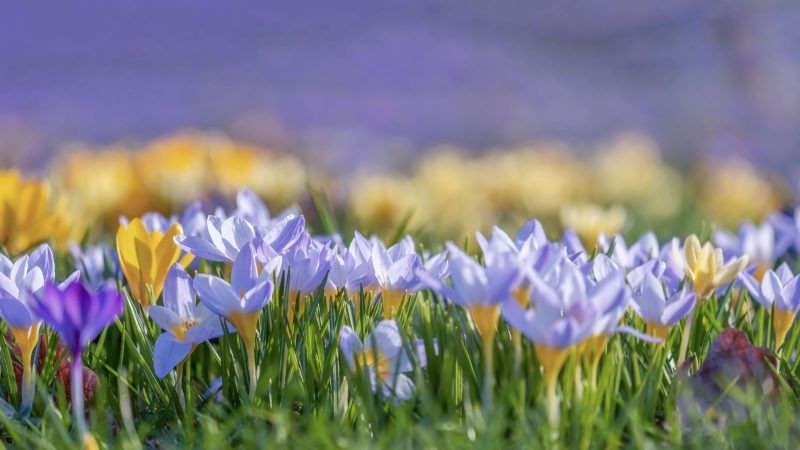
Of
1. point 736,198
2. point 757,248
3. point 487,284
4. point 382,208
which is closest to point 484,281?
point 487,284

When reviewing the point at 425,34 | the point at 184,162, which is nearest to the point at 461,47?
the point at 425,34

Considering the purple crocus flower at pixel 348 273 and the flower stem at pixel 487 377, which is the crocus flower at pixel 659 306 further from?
the purple crocus flower at pixel 348 273

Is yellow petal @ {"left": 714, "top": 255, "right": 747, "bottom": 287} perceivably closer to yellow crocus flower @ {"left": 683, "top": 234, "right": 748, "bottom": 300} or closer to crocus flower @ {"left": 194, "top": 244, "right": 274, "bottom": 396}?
yellow crocus flower @ {"left": 683, "top": 234, "right": 748, "bottom": 300}

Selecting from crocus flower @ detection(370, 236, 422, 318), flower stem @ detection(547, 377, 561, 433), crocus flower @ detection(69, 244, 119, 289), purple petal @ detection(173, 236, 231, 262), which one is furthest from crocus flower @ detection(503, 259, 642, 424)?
crocus flower @ detection(69, 244, 119, 289)

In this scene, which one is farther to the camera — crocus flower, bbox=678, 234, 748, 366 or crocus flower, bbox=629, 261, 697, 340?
crocus flower, bbox=678, 234, 748, 366

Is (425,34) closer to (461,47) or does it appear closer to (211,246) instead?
(461,47)

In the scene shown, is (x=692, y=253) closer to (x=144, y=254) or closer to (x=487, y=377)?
(x=487, y=377)
